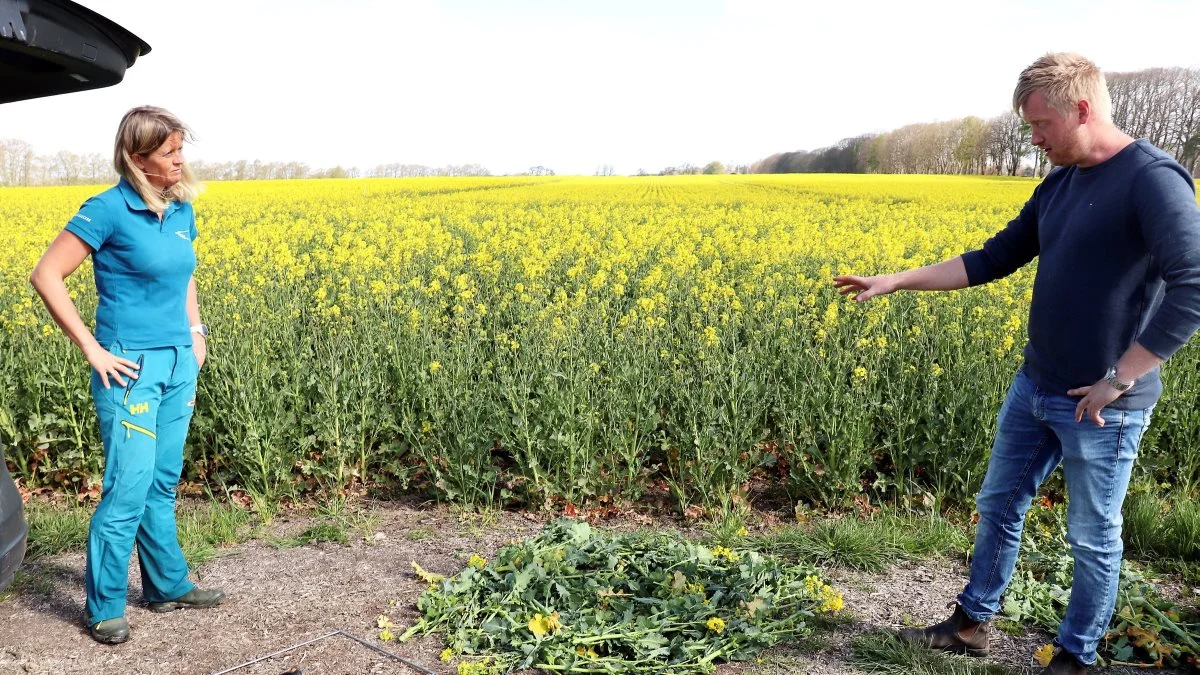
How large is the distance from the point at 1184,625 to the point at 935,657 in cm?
105

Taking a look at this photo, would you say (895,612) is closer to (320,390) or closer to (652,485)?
(652,485)

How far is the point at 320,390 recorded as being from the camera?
198 inches

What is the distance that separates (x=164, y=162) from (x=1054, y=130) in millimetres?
2803

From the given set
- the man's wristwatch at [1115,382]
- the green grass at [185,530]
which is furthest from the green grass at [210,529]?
the man's wristwatch at [1115,382]

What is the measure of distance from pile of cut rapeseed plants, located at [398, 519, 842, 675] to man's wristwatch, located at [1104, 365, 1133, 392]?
1.32 metres

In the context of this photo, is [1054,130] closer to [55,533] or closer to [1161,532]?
[1161,532]

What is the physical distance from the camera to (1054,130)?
2.60 metres

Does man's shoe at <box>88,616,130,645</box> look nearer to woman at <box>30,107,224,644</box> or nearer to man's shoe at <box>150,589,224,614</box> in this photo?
woman at <box>30,107,224,644</box>

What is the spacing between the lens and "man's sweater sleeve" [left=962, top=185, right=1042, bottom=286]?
10.2ft

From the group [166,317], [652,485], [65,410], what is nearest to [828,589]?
[652,485]

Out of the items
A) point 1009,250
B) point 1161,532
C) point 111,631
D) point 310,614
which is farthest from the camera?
point 1161,532

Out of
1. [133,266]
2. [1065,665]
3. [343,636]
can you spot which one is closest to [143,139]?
[133,266]

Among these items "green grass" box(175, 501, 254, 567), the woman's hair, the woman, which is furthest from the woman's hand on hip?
"green grass" box(175, 501, 254, 567)

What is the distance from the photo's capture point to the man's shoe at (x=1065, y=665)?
2916mm
